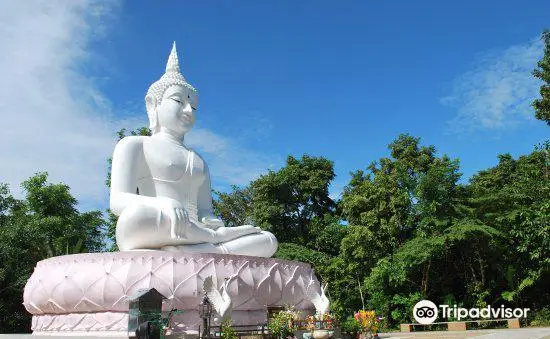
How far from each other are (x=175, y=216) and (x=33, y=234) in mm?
12965

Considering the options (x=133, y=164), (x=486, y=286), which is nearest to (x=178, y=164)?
(x=133, y=164)

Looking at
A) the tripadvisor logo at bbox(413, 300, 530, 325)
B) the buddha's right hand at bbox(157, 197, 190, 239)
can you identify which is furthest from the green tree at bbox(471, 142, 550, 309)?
the buddha's right hand at bbox(157, 197, 190, 239)

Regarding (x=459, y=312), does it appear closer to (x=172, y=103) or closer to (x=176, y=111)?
(x=176, y=111)

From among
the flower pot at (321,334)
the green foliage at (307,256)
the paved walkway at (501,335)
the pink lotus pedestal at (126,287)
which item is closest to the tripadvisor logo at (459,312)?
the paved walkway at (501,335)

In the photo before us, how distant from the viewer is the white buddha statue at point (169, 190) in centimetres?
1096

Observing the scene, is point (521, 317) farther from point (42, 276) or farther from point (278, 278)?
point (42, 276)

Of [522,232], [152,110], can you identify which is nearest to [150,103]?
[152,110]

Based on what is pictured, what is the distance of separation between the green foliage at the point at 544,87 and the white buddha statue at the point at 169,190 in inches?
464

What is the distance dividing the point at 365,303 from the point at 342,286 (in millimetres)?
1244

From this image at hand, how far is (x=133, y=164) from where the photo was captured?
12.2 meters

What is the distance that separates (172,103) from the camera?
13.3 m

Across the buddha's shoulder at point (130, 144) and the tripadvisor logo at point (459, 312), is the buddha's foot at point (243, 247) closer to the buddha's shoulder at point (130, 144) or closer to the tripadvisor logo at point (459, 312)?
the buddha's shoulder at point (130, 144)

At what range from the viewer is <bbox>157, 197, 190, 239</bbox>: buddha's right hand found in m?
11.0

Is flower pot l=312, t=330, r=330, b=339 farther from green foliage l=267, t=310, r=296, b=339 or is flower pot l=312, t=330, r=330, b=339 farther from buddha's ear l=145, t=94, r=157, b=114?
buddha's ear l=145, t=94, r=157, b=114
